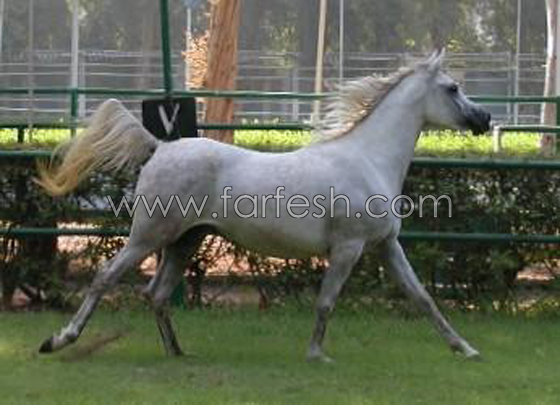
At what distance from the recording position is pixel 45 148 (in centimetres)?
1030

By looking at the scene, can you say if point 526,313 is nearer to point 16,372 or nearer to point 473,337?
point 473,337

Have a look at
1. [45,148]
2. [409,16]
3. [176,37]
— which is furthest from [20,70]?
[45,148]

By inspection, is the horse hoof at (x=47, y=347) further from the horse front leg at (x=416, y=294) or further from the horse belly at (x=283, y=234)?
the horse front leg at (x=416, y=294)

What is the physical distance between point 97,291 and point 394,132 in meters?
2.25

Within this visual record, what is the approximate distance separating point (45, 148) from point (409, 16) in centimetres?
3544

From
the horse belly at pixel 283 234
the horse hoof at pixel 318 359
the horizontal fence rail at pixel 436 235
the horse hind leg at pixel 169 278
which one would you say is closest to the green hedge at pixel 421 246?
the horizontal fence rail at pixel 436 235

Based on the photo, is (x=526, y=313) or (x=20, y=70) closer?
(x=526, y=313)

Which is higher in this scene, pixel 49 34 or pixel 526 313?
pixel 49 34

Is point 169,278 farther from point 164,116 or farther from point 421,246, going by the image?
point 421,246

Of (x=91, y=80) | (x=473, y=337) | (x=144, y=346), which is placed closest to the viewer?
(x=144, y=346)

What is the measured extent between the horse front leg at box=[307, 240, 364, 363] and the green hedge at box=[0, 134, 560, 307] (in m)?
2.12

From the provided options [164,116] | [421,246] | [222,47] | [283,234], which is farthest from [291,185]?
[222,47]

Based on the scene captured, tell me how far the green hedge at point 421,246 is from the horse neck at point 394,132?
1.76 meters

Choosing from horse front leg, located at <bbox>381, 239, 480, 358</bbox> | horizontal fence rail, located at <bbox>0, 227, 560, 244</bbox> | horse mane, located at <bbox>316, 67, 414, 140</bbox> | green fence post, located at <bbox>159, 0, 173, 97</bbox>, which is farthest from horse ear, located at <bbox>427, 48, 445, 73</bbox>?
green fence post, located at <bbox>159, 0, 173, 97</bbox>
